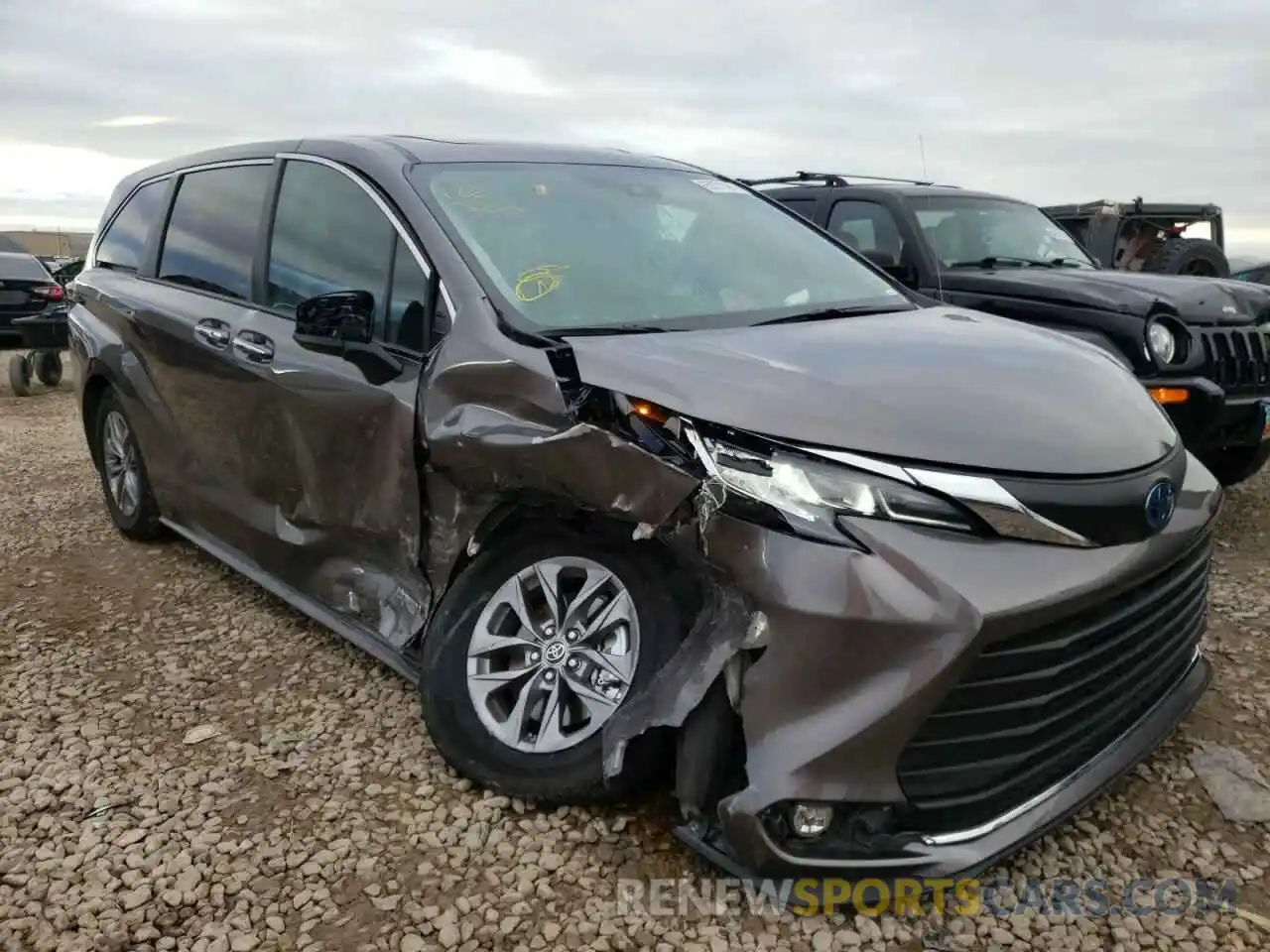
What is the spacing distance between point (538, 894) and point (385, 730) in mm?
962

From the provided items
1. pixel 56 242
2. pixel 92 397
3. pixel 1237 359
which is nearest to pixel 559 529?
pixel 92 397

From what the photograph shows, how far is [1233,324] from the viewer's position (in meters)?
5.33

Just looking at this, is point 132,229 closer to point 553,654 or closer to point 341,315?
point 341,315

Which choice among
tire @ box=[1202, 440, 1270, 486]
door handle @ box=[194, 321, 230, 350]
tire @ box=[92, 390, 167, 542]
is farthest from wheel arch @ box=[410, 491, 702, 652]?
tire @ box=[1202, 440, 1270, 486]

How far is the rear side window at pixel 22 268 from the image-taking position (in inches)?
523

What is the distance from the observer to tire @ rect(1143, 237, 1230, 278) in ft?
29.5

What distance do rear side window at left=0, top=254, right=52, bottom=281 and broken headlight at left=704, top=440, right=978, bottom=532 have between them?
13.6 meters

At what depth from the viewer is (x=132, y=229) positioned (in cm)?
500

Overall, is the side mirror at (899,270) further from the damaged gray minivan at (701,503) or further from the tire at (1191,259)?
the tire at (1191,259)

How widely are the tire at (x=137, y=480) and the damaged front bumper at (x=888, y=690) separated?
3.41m

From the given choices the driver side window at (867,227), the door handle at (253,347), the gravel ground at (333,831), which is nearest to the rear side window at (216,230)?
the door handle at (253,347)

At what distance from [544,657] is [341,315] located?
115 cm

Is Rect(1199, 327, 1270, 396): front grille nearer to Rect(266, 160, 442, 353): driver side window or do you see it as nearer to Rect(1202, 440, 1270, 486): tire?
Rect(1202, 440, 1270, 486): tire

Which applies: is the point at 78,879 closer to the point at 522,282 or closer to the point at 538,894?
the point at 538,894
